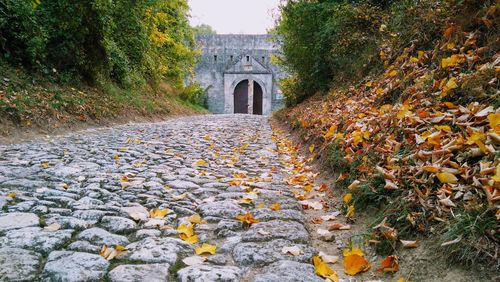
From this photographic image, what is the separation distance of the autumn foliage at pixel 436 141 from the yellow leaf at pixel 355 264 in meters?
0.11

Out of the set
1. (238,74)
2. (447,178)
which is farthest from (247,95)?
(447,178)

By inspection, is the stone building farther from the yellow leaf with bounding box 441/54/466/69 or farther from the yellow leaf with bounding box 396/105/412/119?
the yellow leaf with bounding box 396/105/412/119

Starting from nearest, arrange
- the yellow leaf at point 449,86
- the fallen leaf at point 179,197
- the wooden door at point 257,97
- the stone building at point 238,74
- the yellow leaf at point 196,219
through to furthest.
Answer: the yellow leaf at point 196,219, the fallen leaf at point 179,197, the yellow leaf at point 449,86, the stone building at point 238,74, the wooden door at point 257,97

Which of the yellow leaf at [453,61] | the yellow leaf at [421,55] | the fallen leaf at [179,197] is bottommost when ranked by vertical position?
the fallen leaf at [179,197]

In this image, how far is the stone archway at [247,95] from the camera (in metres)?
36.9

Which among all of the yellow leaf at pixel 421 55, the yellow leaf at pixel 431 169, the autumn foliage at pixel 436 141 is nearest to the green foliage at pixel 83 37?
the autumn foliage at pixel 436 141

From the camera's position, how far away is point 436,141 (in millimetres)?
2781

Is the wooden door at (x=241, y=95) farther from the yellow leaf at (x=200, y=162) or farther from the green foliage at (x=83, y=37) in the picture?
the yellow leaf at (x=200, y=162)

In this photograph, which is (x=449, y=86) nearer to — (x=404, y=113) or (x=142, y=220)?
(x=404, y=113)

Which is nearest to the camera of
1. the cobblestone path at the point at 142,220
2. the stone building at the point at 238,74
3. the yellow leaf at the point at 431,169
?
the cobblestone path at the point at 142,220

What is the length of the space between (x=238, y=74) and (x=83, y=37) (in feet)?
86.8

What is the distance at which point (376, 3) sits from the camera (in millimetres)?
9039

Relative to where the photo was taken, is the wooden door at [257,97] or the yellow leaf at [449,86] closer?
the yellow leaf at [449,86]

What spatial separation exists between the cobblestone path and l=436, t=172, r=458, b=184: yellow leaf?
37.9 inches
